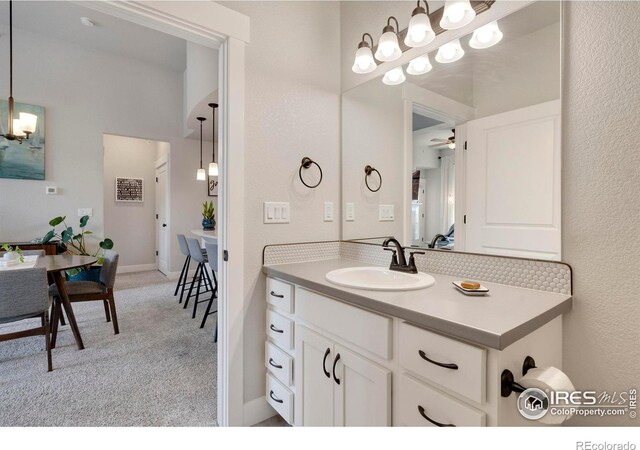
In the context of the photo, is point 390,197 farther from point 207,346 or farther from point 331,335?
point 207,346

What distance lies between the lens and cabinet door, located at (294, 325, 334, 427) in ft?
4.03

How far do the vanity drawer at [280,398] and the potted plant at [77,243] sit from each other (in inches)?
109

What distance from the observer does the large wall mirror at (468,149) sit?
1.13 meters

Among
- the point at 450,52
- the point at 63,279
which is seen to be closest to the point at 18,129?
the point at 63,279

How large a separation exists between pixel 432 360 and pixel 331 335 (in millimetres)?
449

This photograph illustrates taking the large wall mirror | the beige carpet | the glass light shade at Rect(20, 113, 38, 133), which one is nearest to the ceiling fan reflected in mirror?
the large wall mirror

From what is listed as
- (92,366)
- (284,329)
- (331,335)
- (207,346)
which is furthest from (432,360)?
(92,366)

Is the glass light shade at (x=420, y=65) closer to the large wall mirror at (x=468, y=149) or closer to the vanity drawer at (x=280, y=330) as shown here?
the large wall mirror at (x=468, y=149)

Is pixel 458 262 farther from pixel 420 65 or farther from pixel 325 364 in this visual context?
pixel 420 65

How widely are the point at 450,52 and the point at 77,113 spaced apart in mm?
4801

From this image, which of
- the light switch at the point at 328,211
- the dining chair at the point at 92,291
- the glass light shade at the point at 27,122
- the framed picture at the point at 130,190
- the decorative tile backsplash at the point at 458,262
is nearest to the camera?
the decorative tile backsplash at the point at 458,262

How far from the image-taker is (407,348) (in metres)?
0.94

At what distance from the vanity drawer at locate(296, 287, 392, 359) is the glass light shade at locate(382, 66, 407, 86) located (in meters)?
1.24

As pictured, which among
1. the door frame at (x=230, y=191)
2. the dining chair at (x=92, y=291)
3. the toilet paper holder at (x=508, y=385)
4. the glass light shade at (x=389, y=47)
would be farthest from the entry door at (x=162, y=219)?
the toilet paper holder at (x=508, y=385)
